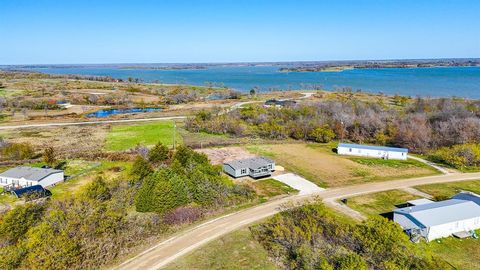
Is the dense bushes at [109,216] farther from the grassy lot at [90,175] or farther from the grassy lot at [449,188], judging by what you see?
the grassy lot at [449,188]

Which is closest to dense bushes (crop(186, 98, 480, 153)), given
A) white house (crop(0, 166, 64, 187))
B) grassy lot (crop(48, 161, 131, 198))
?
grassy lot (crop(48, 161, 131, 198))

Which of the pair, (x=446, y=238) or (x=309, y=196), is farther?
(x=309, y=196)

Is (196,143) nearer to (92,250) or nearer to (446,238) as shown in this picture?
(92,250)

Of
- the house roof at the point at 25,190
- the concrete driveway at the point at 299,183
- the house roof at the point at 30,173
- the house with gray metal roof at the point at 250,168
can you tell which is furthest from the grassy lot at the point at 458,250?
the house roof at the point at 30,173

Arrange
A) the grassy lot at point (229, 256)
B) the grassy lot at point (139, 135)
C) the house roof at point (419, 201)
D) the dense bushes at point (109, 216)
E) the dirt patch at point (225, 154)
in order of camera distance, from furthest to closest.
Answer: the grassy lot at point (139, 135) → the dirt patch at point (225, 154) → the house roof at point (419, 201) → the grassy lot at point (229, 256) → the dense bushes at point (109, 216)

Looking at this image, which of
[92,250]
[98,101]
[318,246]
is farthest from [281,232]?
[98,101]

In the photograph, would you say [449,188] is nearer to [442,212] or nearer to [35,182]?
[442,212]

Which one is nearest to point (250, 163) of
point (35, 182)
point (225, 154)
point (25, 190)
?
point (225, 154)
